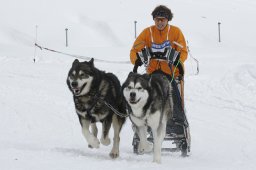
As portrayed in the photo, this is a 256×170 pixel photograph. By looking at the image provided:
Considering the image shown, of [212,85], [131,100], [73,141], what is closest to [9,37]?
[212,85]

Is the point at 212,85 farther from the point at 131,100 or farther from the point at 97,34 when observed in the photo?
the point at 97,34

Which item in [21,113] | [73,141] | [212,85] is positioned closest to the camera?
[73,141]

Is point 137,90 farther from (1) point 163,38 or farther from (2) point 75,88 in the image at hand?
(1) point 163,38

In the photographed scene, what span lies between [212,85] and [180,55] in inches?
247

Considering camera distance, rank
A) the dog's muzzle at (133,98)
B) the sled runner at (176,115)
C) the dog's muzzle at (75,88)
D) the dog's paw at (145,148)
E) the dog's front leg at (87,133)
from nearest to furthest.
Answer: the dog's muzzle at (133,98), the dog's muzzle at (75,88), the dog's front leg at (87,133), the dog's paw at (145,148), the sled runner at (176,115)

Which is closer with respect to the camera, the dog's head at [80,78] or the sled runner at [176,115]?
the dog's head at [80,78]

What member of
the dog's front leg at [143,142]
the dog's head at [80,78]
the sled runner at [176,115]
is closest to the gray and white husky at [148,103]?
the dog's front leg at [143,142]

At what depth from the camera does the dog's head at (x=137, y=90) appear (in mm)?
5492

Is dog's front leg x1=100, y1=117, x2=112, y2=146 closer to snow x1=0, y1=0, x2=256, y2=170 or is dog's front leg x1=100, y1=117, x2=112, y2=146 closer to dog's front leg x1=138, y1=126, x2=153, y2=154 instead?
snow x1=0, y1=0, x2=256, y2=170

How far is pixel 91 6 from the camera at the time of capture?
35094 millimetres

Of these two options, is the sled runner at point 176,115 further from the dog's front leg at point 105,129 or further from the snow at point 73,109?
the dog's front leg at point 105,129

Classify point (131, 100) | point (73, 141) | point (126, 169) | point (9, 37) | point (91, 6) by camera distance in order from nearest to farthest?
point (126, 169) < point (131, 100) < point (73, 141) < point (9, 37) < point (91, 6)

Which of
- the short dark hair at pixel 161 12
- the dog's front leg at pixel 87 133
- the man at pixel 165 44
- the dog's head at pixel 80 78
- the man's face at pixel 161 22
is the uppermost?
the short dark hair at pixel 161 12

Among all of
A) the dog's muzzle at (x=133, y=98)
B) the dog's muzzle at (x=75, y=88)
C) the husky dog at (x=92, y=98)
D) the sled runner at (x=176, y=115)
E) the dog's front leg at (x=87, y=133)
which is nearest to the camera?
the dog's muzzle at (x=133, y=98)
